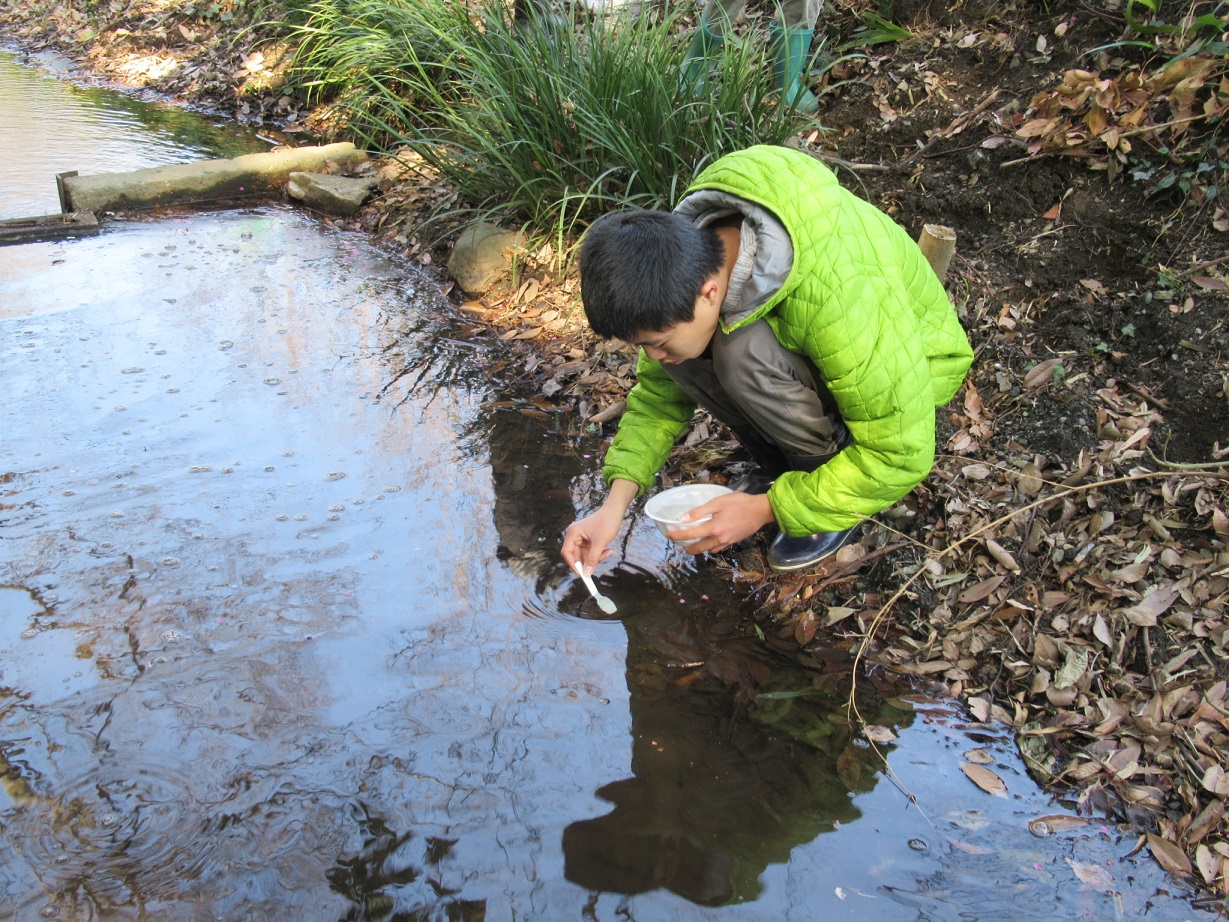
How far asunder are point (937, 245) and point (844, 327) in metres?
1.08

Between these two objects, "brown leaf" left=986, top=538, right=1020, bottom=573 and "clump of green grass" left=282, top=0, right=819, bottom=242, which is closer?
"brown leaf" left=986, top=538, right=1020, bottom=573

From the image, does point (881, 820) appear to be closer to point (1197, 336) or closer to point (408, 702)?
point (408, 702)

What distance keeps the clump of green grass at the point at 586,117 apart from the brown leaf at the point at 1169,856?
2621mm

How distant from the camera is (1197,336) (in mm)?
2594

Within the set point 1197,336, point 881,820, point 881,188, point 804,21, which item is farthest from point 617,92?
point 881,820

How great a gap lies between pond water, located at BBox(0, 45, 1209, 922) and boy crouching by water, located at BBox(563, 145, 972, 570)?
0.39m

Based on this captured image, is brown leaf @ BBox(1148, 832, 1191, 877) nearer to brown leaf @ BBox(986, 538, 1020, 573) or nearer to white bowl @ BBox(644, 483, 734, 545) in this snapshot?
brown leaf @ BBox(986, 538, 1020, 573)

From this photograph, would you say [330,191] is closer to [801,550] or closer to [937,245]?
[937,245]

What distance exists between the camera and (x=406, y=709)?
207 cm

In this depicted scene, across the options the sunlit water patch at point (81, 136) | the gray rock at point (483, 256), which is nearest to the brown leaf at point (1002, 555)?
the gray rock at point (483, 256)

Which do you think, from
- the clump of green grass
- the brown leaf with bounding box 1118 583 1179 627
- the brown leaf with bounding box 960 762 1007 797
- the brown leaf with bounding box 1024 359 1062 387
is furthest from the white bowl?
the clump of green grass

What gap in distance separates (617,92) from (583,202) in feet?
1.69

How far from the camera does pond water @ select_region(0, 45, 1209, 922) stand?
1.72 metres

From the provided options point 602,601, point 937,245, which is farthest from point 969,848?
point 937,245
